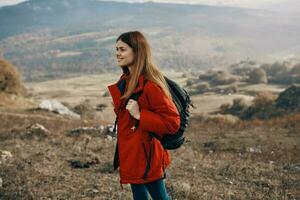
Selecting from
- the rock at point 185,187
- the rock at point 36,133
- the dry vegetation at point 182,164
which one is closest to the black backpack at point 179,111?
the dry vegetation at point 182,164

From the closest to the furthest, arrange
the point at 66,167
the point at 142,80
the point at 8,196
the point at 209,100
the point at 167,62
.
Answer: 1. the point at 142,80
2. the point at 8,196
3. the point at 66,167
4. the point at 209,100
5. the point at 167,62

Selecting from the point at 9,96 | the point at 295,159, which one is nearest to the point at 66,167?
the point at 295,159

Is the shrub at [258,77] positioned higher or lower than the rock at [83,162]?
lower

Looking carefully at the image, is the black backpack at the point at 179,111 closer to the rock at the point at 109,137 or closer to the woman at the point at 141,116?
the woman at the point at 141,116

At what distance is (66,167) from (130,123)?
556 cm

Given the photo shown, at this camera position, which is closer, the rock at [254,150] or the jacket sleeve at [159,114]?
the jacket sleeve at [159,114]

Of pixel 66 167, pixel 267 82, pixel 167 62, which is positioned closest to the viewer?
pixel 66 167

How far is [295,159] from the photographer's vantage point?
10.1m

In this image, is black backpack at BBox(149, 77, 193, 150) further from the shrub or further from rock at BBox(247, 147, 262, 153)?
the shrub

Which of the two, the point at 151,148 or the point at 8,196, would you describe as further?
the point at 8,196

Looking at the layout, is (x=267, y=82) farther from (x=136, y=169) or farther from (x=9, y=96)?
(x=136, y=169)

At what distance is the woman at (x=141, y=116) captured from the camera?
3945 millimetres

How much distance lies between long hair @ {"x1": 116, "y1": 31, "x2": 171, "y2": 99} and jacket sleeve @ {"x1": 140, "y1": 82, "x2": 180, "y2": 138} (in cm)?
7

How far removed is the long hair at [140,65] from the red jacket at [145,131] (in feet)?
0.14
